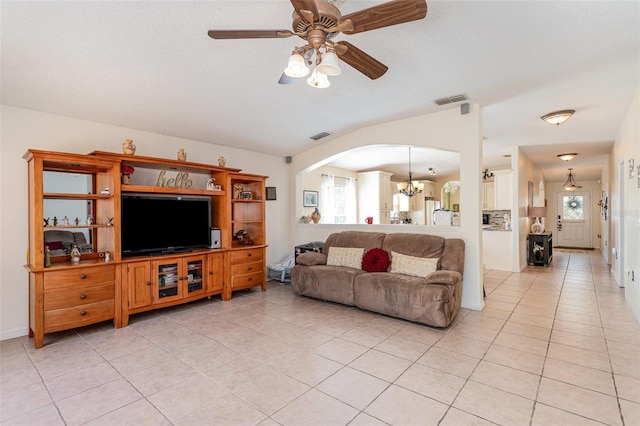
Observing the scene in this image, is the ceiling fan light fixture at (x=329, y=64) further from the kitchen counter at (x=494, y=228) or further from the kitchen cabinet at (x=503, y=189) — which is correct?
the kitchen cabinet at (x=503, y=189)

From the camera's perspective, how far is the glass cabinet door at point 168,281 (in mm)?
3816

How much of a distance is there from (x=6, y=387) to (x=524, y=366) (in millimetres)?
3973

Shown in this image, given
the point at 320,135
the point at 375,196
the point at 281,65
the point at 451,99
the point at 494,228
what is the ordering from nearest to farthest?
the point at 281,65
the point at 451,99
the point at 320,135
the point at 494,228
the point at 375,196

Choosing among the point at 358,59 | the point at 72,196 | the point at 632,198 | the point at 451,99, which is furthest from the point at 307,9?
the point at 632,198

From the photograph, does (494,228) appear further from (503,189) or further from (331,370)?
(331,370)

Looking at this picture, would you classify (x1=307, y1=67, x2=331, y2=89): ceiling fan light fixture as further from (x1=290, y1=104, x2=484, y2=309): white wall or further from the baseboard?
the baseboard

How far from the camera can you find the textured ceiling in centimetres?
224

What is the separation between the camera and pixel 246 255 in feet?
15.6

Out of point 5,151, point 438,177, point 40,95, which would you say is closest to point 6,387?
point 5,151

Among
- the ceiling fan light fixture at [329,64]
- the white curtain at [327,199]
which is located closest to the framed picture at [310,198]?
the white curtain at [327,199]

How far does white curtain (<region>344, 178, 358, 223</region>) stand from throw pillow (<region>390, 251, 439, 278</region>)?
14.1 feet

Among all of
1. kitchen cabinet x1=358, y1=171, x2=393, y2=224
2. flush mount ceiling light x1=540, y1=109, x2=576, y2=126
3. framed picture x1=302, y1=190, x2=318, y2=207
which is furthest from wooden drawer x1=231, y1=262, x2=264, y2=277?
flush mount ceiling light x1=540, y1=109, x2=576, y2=126

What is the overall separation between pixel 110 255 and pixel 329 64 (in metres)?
3.21

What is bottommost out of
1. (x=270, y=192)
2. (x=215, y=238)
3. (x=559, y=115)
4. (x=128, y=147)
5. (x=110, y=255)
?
(x=110, y=255)
